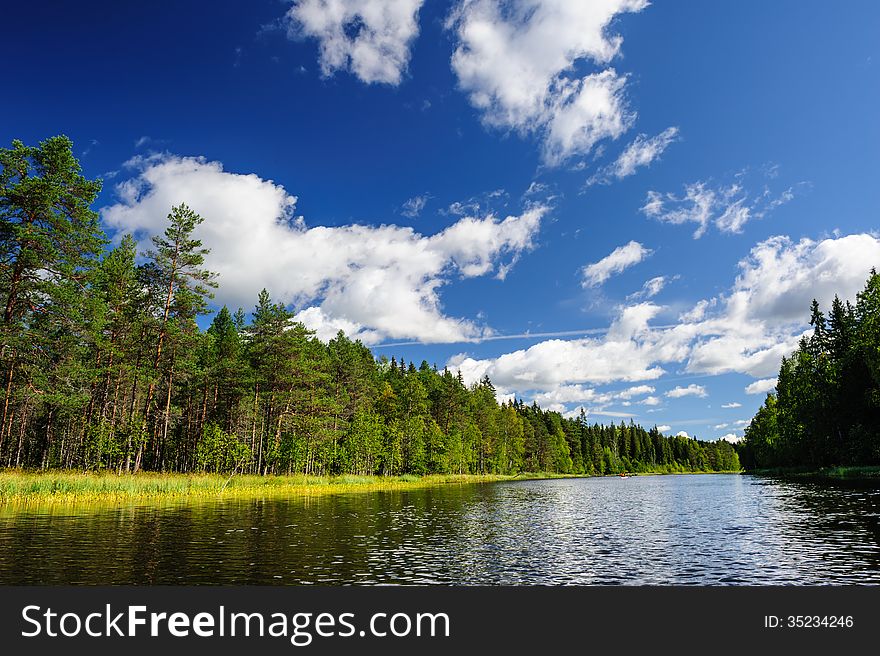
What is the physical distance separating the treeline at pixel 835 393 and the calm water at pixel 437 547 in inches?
1668

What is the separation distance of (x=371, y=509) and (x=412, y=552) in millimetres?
19234

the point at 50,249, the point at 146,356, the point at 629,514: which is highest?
the point at 50,249

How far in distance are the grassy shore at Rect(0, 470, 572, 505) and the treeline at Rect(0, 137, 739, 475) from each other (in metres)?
4.87

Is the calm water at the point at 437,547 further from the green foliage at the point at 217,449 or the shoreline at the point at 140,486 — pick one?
the green foliage at the point at 217,449

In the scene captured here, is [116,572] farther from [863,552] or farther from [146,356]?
[146,356]

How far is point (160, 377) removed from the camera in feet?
184

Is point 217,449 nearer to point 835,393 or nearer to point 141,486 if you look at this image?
→ point 141,486

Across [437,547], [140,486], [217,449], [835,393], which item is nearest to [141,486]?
[140,486]

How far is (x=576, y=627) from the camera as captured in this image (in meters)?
10.9

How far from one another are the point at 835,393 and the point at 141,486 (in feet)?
280

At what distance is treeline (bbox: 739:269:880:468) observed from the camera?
65.9 metres

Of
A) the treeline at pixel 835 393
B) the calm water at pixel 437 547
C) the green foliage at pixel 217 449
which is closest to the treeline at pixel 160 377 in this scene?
the green foliage at pixel 217 449

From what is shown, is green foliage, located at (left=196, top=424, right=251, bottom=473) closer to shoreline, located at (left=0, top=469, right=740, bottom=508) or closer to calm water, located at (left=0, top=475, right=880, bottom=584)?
shoreline, located at (left=0, top=469, right=740, bottom=508)

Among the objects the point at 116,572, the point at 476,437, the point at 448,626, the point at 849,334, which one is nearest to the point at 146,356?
the point at 116,572
